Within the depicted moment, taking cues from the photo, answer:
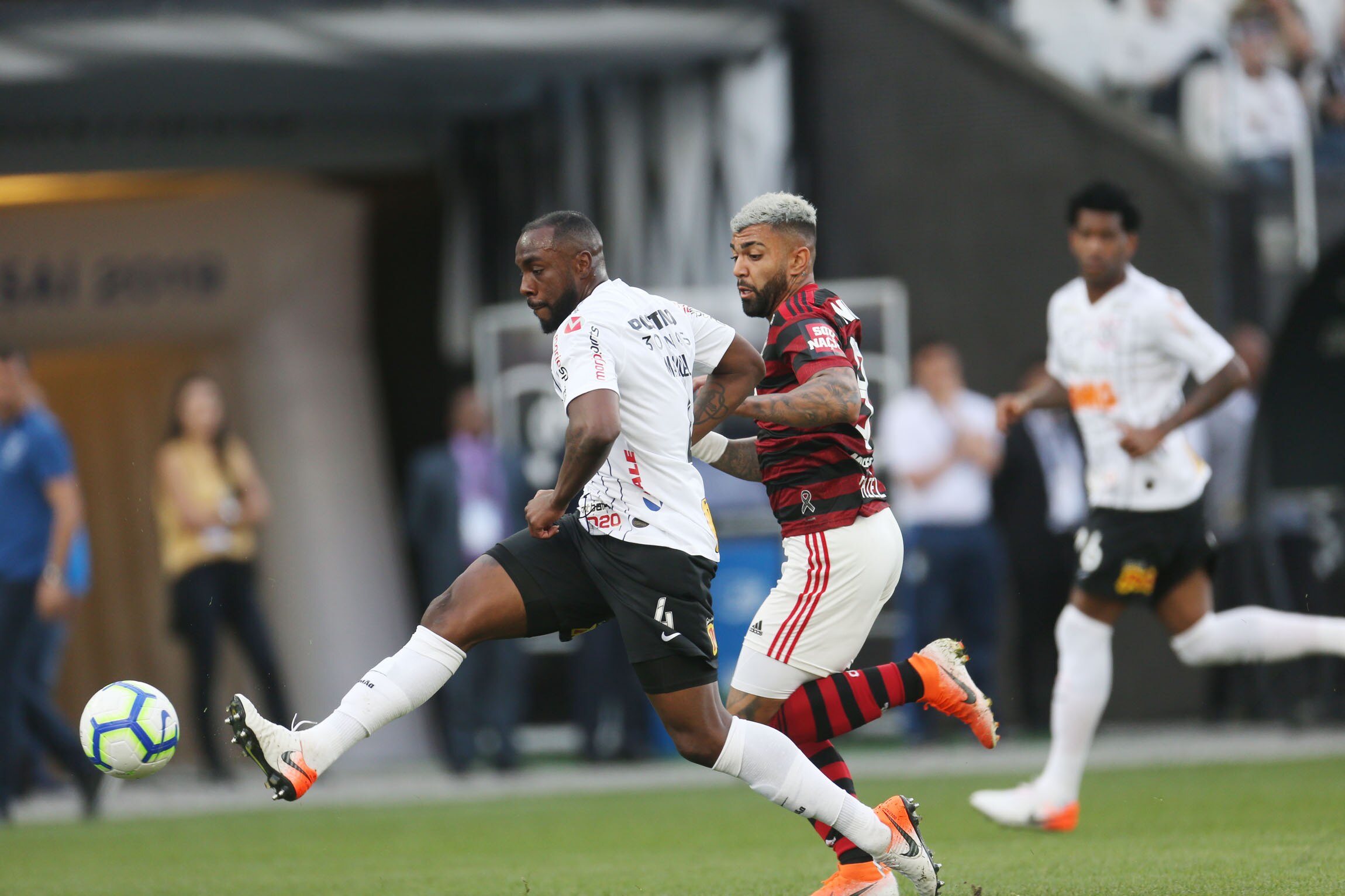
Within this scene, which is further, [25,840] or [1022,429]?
[1022,429]

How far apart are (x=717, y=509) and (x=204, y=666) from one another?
355 cm

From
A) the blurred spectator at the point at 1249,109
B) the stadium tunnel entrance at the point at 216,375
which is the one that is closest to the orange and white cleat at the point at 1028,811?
the stadium tunnel entrance at the point at 216,375

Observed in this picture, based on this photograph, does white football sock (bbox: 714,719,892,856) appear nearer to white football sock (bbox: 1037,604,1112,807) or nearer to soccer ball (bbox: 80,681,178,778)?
soccer ball (bbox: 80,681,178,778)

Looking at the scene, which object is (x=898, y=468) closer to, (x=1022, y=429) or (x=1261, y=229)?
(x=1022, y=429)

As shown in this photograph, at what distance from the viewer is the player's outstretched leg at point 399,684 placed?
16.9 ft

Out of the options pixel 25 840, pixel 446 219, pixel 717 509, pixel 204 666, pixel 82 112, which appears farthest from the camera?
pixel 446 219

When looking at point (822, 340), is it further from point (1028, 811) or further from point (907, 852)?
point (1028, 811)

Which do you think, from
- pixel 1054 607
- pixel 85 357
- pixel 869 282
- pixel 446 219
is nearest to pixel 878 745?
pixel 1054 607

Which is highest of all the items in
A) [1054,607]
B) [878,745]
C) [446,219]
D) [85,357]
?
[446,219]

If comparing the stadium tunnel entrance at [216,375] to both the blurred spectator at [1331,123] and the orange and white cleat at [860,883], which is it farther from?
the orange and white cleat at [860,883]

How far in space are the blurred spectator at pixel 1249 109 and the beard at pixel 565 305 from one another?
887 cm

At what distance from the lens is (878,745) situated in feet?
40.5

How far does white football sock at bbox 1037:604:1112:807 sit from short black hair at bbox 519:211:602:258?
288 centimetres

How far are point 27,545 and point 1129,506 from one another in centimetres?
600
